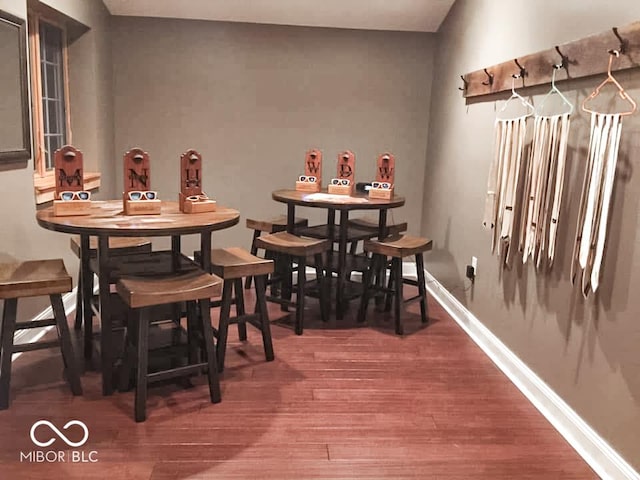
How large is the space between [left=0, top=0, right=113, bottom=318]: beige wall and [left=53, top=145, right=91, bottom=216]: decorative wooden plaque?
38 centimetres

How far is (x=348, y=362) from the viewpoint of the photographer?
3.08 meters

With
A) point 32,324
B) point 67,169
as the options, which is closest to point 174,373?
point 32,324

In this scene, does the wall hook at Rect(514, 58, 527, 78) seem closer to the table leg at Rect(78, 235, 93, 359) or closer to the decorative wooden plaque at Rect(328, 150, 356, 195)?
the decorative wooden plaque at Rect(328, 150, 356, 195)

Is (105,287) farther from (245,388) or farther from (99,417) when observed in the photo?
(245,388)

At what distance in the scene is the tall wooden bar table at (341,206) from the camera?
3516 millimetres

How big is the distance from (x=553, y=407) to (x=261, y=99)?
314 cm

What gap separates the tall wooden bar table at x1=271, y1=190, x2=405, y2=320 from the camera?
352 centimetres

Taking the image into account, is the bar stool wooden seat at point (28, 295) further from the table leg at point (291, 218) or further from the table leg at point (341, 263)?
the table leg at point (341, 263)

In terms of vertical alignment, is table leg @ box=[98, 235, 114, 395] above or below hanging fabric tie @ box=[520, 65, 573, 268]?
below

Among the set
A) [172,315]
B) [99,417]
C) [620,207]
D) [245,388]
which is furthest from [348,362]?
[620,207]

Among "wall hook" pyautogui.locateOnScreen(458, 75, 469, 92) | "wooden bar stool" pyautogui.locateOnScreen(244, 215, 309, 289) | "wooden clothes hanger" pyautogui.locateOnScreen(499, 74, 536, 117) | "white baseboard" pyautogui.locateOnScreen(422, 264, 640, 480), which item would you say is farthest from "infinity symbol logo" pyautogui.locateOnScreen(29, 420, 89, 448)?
"wall hook" pyautogui.locateOnScreen(458, 75, 469, 92)

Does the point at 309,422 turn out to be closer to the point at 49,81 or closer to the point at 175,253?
the point at 175,253

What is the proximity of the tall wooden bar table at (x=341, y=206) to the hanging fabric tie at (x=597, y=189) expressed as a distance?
4.90 feet

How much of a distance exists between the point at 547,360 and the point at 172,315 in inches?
75.6
